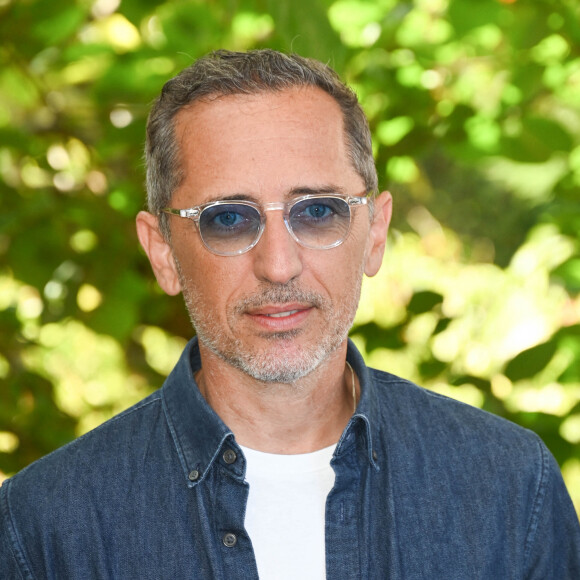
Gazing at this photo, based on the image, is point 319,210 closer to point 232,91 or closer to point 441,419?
point 232,91

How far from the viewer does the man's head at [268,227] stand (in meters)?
1.66

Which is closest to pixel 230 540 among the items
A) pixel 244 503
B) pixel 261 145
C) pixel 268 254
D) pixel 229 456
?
pixel 244 503

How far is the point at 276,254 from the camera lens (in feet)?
5.39

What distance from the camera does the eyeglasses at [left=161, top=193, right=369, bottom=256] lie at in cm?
166

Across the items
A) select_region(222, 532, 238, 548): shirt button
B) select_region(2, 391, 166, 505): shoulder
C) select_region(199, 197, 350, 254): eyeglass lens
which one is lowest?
select_region(222, 532, 238, 548): shirt button

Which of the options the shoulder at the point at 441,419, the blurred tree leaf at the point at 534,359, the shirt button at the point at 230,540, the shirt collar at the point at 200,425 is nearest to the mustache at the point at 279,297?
the shirt collar at the point at 200,425

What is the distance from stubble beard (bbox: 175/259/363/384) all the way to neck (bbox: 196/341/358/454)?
6 cm

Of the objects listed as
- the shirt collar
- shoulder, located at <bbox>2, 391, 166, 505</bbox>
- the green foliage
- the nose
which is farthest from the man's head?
the green foliage

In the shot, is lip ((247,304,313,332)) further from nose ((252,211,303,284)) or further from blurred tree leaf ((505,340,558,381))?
blurred tree leaf ((505,340,558,381))

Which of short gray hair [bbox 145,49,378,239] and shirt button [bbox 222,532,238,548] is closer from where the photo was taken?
shirt button [bbox 222,532,238,548]

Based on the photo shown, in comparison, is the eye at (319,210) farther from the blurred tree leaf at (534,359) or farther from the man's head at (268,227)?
the blurred tree leaf at (534,359)

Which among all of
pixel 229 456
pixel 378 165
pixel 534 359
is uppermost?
pixel 378 165

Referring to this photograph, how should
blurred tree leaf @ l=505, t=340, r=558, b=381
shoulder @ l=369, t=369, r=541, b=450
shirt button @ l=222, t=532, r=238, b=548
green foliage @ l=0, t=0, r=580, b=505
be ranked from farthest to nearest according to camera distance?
green foliage @ l=0, t=0, r=580, b=505, blurred tree leaf @ l=505, t=340, r=558, b=381, shoulder @ l=369, t=369, r=541, b=450, shirt button @ l=222, t=532, r=238, b=548

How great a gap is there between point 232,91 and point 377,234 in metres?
0.50
